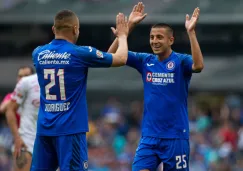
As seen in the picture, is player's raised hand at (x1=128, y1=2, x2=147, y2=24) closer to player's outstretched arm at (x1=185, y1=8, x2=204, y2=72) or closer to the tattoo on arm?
player's outstretched arm at (x1=185, y1=8, x2=204, y2=72)

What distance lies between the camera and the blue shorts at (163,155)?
972 cm

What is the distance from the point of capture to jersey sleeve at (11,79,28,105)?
37.4ft

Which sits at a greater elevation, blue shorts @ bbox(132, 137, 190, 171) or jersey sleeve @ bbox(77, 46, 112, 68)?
jersey sleeve @ bbox(77, 46, 112, 68)

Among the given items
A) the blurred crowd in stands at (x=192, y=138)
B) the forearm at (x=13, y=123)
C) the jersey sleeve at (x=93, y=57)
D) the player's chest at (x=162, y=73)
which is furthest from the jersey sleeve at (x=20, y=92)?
the blurred crowd in stands at (x=192, y=138)

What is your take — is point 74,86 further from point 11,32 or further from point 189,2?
point 11,32

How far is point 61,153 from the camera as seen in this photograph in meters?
8.78

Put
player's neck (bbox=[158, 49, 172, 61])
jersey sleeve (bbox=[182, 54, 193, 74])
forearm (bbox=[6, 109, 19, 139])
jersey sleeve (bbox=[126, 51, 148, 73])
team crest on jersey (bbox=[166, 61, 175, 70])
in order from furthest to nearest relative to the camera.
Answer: forearm (bbox=[6, 109, 19, 139])
jersey sleeve (bbox=[126, 51, 148, 73])
player's neck (bbox=[158, 49, 172, 61])
team crest on jersey (bbox=[166, 61, 175, 70])
jersey sleeve (bbox=[182, 54, 193, 74])

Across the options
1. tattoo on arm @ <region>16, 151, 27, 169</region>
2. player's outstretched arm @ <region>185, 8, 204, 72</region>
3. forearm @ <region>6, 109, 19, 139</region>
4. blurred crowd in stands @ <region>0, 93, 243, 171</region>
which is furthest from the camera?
blurred crowd in stands @ <region>0, 93, 243, 171</region>

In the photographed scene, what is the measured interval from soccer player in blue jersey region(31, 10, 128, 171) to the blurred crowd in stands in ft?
25.8

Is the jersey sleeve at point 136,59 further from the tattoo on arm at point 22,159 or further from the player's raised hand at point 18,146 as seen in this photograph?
the tattoo on arm at point 22,159

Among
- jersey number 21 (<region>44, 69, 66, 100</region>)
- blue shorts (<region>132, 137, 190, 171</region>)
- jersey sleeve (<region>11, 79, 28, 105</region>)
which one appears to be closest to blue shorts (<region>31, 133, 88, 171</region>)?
jersey number 21 (<region>44, 69, 66, 100</region>)

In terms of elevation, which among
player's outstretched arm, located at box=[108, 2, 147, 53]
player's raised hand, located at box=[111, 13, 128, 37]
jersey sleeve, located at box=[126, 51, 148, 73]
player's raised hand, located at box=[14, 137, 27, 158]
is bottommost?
player's raised hand, located at box=[14, 137, 27, 158]

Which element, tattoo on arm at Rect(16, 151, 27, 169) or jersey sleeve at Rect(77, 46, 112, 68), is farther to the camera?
tattoo on arm at Rect(16, 151, 27, 169)

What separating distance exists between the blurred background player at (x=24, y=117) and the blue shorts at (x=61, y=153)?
94.7 inches
